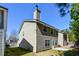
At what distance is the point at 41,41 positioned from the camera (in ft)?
14.8

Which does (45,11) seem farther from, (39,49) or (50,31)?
(39,49)

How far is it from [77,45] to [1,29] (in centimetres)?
175

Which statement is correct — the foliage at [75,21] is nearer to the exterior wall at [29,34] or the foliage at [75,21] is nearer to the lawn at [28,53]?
the lawn at [28,53]

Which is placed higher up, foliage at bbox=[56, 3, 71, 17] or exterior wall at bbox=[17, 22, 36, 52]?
foliage at bbox=[56, 3, 71, 17]

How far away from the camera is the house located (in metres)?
4.47

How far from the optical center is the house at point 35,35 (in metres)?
4.47

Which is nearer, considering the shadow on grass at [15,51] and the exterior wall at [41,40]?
the shadow on grass at [15,51]

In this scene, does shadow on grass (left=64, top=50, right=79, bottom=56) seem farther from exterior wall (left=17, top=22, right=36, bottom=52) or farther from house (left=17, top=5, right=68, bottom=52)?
exterior wall (left=17, top=22, right=36, bottom=52)

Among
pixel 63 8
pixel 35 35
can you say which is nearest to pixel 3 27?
pixel 35 35

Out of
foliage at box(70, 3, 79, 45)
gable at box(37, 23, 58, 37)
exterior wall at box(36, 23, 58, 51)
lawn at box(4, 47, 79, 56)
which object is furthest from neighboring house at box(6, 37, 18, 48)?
foliage at box(70, 3, 79, 45)

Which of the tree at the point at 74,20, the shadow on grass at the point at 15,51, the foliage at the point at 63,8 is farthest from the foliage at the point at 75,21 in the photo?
the shadow on grass at the point at 15,51

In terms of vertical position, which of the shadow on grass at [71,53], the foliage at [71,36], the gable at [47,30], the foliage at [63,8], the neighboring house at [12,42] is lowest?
the shadow on grass at [71,53]

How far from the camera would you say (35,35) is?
14.8ft

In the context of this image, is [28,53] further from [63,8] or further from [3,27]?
[63,8]
